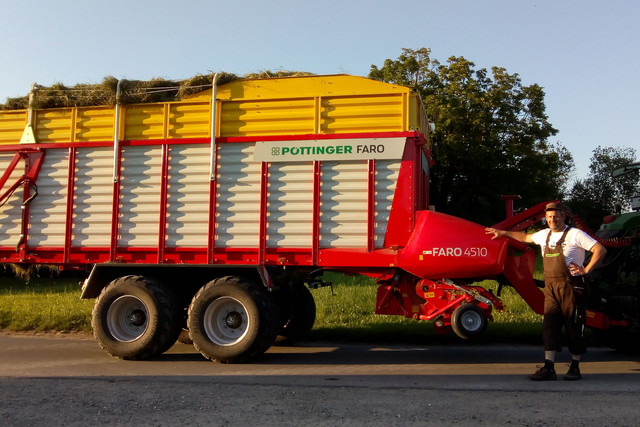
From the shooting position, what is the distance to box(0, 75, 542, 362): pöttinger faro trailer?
7.20 metres

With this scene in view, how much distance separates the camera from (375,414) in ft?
15.8

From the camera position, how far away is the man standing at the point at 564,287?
20.4 feet

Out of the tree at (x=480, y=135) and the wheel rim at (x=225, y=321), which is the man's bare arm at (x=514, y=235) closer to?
the wheel rim at (x=225, y=321)

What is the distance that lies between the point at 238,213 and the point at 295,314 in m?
2.13

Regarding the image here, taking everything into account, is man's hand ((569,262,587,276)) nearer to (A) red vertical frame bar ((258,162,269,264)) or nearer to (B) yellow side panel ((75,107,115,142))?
(A) red vertical frame bar ((258,162,269,264))

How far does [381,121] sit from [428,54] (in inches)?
1106

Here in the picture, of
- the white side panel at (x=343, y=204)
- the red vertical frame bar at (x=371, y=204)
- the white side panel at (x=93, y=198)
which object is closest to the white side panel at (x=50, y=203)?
the white side panel at (x=93, y=198)

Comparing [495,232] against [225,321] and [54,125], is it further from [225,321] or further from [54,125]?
[54,125]

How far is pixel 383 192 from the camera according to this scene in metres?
7.28

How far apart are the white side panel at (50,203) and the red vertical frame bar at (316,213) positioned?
11.1 ft

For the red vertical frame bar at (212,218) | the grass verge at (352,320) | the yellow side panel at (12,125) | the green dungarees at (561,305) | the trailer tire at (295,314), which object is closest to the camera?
the green dungarees at (561,305)

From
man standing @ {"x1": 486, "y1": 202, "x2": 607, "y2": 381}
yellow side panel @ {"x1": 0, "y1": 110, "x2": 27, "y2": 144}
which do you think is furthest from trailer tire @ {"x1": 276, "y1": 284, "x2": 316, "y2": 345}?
yellow side panel @ {"x1": 0, "y1": 110, "x2": 27, "y2": 144}

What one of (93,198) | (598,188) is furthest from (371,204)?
(598,188)

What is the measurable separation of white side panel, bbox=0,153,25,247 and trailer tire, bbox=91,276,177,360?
5.22ft
